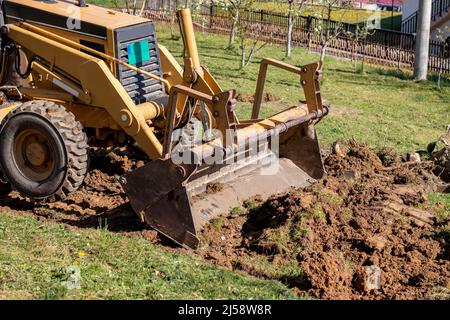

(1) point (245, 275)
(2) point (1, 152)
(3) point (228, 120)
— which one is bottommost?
(1) point (245, 275)

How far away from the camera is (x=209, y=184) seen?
9.48 metres

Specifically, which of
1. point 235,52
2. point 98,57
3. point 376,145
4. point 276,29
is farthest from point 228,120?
point 276,29

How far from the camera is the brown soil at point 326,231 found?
7.59m

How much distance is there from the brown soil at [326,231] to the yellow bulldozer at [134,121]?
0.28 metres

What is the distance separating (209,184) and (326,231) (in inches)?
62.9

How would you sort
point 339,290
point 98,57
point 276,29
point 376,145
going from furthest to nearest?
point 276,29 → point 376,145 → point 98,57 → point 339,290

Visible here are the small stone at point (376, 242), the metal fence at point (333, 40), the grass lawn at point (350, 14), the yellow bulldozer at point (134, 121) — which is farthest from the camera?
the grass lawn at point (350, 14)

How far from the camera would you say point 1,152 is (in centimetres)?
958

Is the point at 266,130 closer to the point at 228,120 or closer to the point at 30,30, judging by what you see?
the point at 228,120

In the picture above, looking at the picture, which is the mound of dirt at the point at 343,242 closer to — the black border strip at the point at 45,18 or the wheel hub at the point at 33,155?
the wheel hub at the point at 33,155

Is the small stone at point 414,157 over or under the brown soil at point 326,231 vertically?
over

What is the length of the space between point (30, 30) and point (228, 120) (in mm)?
3425

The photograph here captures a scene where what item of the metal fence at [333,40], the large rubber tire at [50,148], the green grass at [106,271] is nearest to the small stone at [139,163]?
the large rubber tire at [50,148]

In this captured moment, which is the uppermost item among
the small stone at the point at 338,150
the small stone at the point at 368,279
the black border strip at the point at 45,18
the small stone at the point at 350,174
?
the black border strip at the point at 45,18
